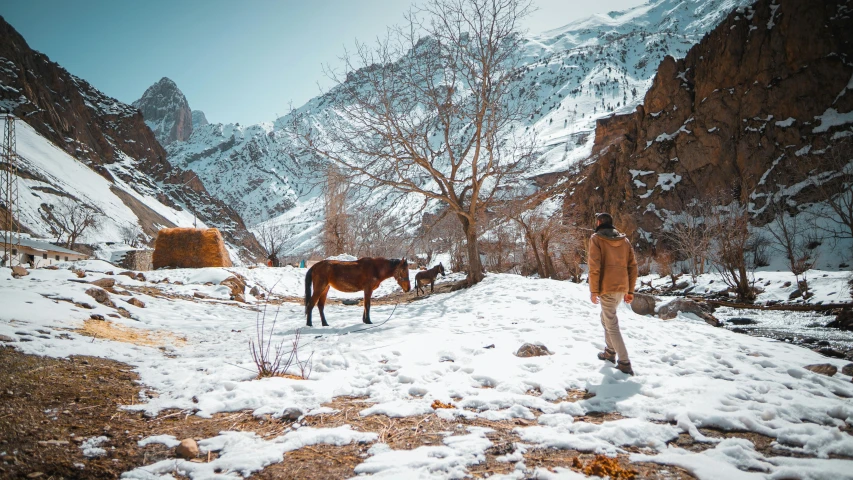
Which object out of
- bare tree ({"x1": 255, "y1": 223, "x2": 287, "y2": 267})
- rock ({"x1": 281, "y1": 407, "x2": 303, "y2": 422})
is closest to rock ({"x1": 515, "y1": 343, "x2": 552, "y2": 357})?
rock ({"x1": 281, "y1": 407, "x2": 303, "y2": 422})

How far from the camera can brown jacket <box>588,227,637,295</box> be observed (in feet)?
16.7

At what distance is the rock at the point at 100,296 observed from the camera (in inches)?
297

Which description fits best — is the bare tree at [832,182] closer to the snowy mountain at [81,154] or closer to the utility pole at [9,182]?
the utility pole at [9,182]

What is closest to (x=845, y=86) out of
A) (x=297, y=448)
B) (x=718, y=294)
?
(x=718, y=294)

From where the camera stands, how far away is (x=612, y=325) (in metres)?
4.89

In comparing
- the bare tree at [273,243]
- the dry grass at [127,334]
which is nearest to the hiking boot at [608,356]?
the dry grass at [127,334]

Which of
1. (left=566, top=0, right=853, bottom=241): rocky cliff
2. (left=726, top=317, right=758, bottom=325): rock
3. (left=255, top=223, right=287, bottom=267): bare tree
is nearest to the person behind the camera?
(left=726, top=317, right=758, bottom=325): rock

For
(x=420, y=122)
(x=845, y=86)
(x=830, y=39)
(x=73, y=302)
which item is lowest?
(x=73, y=302)

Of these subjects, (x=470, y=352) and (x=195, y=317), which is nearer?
(x=470, y=352)

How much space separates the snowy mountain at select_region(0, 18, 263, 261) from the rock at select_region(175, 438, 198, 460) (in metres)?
49.2

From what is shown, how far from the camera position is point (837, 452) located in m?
2.66

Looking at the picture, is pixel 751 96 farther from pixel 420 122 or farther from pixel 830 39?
pixel 420 122

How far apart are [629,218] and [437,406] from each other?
61.7 meters

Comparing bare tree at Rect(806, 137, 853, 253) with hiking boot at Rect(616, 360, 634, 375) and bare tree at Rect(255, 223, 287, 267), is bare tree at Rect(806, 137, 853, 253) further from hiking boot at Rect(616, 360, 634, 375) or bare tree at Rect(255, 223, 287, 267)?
bare tree at Rect(255, 223, 287, 267)
